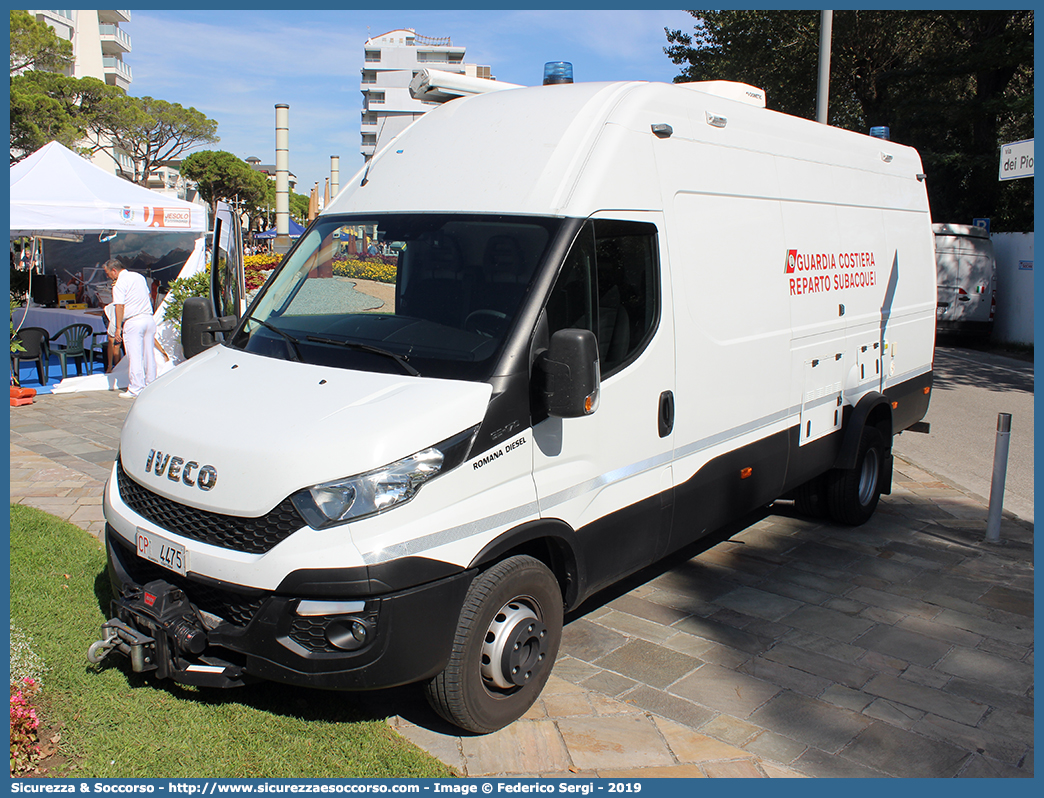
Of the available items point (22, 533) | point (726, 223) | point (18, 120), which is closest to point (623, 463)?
point (726, 223)

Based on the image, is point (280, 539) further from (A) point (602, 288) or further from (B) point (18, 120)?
(B) point (18, 120)

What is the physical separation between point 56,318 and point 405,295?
1254 cm

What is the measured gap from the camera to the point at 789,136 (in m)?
5.61

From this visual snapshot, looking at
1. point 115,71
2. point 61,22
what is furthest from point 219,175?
point 61,22

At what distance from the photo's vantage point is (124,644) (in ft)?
11.8

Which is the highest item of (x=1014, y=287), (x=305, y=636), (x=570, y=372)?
(x=1014, y=287)

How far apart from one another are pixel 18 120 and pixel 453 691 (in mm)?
38713

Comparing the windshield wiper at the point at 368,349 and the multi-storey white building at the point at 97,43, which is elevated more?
the multi-storey white building at the point at 97,43

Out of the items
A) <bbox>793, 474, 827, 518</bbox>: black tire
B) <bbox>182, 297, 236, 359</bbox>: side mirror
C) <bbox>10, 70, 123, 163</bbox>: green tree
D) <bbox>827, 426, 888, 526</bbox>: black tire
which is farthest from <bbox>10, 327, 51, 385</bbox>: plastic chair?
<bbox>10, 70, 123, 163</bbox>: green tree

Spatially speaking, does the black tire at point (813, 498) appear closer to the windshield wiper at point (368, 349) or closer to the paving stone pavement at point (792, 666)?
the paving stone pavement at point (792, 666)

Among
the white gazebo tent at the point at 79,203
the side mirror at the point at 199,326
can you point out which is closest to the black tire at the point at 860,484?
the side mirror at the point at 199,326

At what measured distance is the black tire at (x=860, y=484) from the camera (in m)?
6.57

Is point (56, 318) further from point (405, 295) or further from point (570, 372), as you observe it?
point (570, 372)
